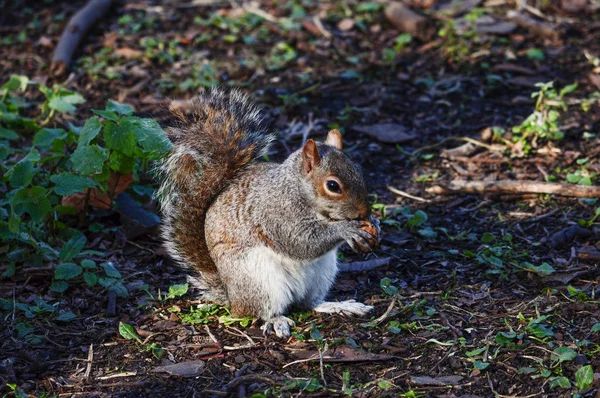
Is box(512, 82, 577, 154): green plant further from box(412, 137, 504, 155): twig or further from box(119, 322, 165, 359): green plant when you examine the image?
box(119, 322, 165, 359): green plant

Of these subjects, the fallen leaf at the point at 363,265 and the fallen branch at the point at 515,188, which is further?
the fallen branch at the point at 515,188

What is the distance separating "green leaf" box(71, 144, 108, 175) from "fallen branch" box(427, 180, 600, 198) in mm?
1868

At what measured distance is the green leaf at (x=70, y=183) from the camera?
11.5ft

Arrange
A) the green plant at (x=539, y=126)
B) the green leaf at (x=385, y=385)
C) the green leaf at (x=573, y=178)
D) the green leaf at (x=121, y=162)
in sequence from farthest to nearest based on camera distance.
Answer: the green plant at (x=539, y=126) → the green leaf at (x=573, y=178) → the green leaf at (x=121, y=162) → the green leaf at (x=385, y=385)

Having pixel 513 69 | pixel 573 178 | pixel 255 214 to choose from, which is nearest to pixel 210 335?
pixel 255 214

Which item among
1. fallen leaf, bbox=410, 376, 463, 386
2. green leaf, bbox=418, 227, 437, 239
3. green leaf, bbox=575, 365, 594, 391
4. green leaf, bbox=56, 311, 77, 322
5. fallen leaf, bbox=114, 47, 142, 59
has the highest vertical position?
fallen leaf, bbox=114, 47, 142, 59

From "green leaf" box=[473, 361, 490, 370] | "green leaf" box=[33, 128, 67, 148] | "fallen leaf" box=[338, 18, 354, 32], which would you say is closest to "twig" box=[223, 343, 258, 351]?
"green leaf" box=[473, 361, 490, 370]

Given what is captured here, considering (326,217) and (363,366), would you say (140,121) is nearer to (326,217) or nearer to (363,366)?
(326,217)

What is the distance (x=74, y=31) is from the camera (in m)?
6.20

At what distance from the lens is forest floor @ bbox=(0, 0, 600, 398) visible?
2.96 m

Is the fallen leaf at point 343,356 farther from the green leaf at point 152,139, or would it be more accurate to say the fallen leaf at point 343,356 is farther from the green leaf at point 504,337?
the green leaf at point 152,139

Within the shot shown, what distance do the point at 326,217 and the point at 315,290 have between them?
0.36 meters

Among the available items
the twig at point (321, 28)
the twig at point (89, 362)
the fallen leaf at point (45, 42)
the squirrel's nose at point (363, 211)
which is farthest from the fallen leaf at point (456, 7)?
the twig at point (89, 362)

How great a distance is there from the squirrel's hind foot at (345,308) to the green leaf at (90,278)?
1.00 metres
